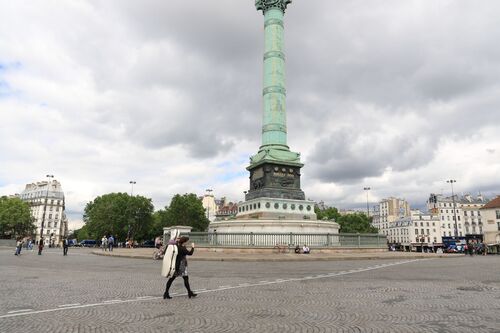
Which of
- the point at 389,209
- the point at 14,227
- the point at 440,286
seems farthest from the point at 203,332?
the point at 389,209

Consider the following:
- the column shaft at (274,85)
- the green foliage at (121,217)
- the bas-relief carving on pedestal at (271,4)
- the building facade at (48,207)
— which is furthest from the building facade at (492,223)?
the building facade at (48,207)

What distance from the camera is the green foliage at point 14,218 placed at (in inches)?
2916

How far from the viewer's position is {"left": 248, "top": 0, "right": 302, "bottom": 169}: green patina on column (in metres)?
36.1

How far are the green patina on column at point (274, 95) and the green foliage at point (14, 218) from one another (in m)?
60.2

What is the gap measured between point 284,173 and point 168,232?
470 inches

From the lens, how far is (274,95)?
37.6m

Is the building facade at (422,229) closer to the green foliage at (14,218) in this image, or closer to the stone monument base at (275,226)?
the stone monument base at (275,226)

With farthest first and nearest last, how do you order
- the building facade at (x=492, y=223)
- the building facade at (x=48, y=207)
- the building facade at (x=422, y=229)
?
1. the building facade at (x=48, y=207)
2. the building facade at (x=422, y=229)
3. the building facade at (x=492, y=223)

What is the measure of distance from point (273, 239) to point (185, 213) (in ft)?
171

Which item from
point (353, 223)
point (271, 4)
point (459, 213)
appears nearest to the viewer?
point (271, 4)

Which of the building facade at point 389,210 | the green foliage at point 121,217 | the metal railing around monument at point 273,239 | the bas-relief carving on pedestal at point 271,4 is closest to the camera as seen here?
the metal railing around monument at point 273,239

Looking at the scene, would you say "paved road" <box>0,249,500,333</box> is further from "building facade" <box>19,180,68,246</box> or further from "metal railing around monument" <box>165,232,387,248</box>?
"building facade" <box>19,180,68,246</box>

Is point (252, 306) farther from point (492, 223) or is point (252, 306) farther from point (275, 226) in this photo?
point (492, 223)

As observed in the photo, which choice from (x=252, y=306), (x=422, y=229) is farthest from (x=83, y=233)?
(x=252, y=306)
